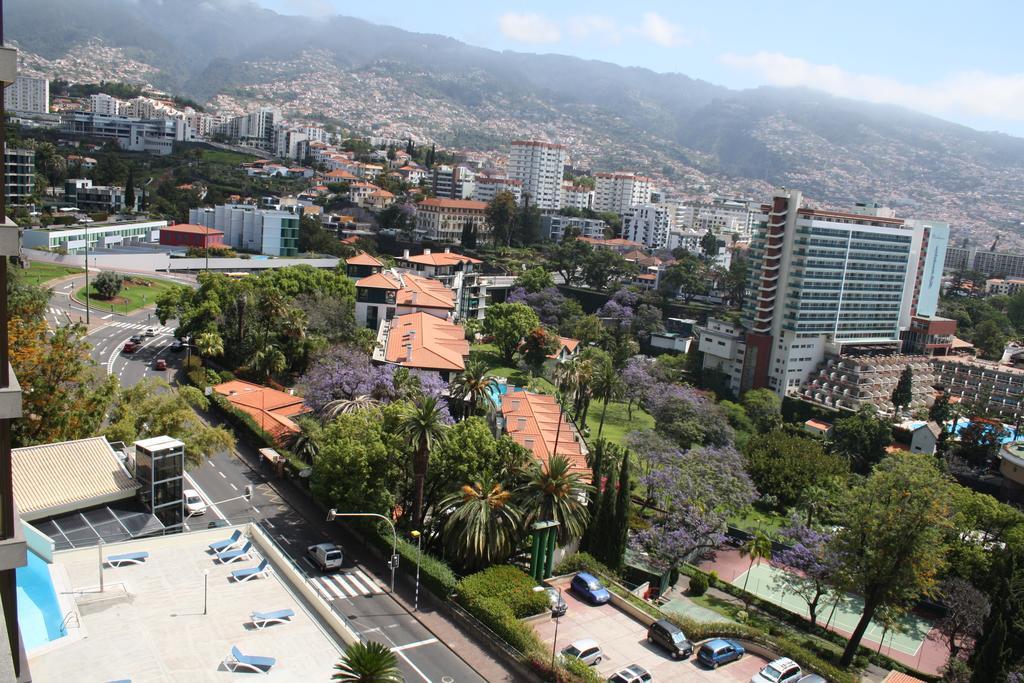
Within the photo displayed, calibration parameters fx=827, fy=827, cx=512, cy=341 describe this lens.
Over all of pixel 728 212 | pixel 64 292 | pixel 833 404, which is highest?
pixel 728 212

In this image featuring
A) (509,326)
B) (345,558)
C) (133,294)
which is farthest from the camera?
(133,294)

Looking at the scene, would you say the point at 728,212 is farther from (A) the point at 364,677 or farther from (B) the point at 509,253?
(A) the point at 364,677

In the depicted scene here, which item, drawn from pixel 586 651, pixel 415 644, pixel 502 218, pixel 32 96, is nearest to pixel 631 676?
pixel 586 651

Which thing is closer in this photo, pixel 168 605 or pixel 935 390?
pixel 168 605

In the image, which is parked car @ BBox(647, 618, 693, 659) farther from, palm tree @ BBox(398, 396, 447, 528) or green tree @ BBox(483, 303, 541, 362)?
green tree @ BBox(483, 303, 541, 362)

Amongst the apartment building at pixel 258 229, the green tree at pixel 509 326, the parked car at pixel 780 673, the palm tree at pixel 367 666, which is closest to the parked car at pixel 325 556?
the palm tree at pixel 367 666

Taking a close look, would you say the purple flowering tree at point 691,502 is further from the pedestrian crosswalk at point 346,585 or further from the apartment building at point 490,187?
the apartment building at point 490,187

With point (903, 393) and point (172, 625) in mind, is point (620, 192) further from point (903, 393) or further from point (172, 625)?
point (172, 625)

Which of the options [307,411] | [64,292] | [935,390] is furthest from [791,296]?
[64,292]
